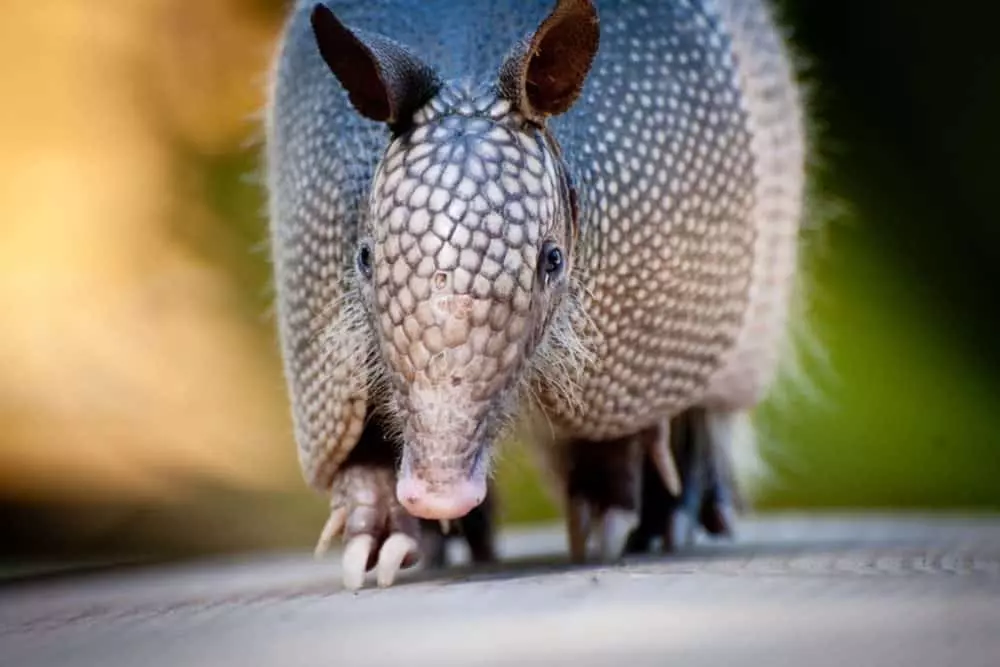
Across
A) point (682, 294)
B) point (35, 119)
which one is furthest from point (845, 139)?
point (682, 294)

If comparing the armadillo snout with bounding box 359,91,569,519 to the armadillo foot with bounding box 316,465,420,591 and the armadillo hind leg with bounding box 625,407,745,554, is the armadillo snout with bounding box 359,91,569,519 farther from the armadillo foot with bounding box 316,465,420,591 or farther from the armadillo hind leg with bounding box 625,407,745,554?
the armadillo hind leg with bounding box 625,407,745,554

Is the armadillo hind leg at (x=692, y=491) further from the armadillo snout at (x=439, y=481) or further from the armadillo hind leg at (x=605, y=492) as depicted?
the armadillo snout at (x=439, y=481)

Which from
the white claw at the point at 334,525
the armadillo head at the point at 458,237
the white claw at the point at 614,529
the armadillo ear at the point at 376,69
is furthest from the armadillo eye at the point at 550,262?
the white claw at the point at 614,529

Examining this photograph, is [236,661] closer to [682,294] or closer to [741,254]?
[682,294]

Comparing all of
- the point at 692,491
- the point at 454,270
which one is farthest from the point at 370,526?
the point at 692,491

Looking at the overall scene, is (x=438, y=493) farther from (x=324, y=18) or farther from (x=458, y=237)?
(x=324, y=18)

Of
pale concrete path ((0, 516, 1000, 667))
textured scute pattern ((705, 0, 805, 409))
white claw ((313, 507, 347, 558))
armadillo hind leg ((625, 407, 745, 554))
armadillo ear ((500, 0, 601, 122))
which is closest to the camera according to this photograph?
pale concrete path ((0, 516, 1000, 667))

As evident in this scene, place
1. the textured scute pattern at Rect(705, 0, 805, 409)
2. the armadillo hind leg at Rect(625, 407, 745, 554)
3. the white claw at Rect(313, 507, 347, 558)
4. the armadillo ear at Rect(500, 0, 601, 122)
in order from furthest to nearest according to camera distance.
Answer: the armadillo hind leg at Rect(625, 407, 745, 554), the textured scute pattern at Rect(705, 0, 805, 409), the white claw at Rect(313, 507, 347, 558), the armadillo ear at Rect(500, 0, 601, 122)

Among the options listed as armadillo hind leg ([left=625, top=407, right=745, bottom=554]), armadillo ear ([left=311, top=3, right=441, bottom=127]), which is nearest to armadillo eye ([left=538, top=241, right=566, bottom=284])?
armadillo ear ([left=311, top=3, right=441, bottom=127])
